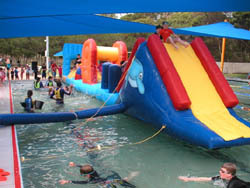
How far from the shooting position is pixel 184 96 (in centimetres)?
509

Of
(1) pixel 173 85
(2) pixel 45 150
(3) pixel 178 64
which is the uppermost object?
(3) pixel 178 64

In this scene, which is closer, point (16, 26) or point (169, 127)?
point (169, 127)

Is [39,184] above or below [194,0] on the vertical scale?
below

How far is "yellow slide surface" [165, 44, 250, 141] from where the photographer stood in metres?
4.65

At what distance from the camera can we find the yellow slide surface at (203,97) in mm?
4648

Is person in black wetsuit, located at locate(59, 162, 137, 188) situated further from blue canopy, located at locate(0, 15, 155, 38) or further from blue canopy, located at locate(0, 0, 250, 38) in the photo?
blue canopy, located at locate(0, 15, 155, 38)

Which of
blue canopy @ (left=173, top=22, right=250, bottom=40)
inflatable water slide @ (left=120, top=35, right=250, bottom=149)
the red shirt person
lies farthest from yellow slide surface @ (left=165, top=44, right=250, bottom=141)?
blue canopy @ (left=173, top=22, right=250, bottom=40)

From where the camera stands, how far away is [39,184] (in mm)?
3670

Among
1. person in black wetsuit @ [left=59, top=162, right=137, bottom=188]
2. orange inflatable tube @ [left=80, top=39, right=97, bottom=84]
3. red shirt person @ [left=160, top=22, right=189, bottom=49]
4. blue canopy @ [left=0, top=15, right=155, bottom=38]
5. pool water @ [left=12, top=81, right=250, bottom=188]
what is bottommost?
pool water @ [left=12, top=81, right=250, bottom=188]

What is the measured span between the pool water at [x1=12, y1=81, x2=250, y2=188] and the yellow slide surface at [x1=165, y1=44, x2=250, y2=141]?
50cm

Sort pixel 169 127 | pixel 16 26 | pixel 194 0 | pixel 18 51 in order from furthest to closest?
pixel 18 51
pixel 16 26
pixel 169 127
pixel 194 0

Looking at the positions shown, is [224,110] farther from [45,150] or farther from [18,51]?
[18,51]

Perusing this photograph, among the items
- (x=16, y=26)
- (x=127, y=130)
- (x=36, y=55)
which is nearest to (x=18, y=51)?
(x=36, y=55)

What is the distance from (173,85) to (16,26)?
429 cm
